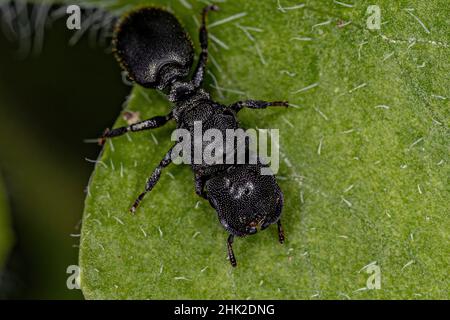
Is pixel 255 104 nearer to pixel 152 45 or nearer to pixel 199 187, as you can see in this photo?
pixel 199 187

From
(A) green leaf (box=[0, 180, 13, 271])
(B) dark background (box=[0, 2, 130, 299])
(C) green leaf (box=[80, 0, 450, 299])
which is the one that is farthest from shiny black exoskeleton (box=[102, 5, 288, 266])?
(A) green leaf (box=[0, 180, 13, 271])

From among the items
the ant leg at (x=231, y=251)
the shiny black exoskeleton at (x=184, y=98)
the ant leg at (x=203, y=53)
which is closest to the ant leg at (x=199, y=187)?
the shiny black exoskeleton at (x=184, y=98)

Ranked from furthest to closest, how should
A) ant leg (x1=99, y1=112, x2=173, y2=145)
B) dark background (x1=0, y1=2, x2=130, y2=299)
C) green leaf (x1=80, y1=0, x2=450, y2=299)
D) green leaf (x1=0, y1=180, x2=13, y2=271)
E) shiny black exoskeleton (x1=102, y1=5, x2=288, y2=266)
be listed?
1. dark background (x1=0, y1=2, x2=130, y2=299)
2. green leaf (x1=0, y1=180, x2=13, y2=271)
3. ant leg (x1=99, y1=112, x2=173, y2=145)
4. shiny black exoskeleton (x1=102, y1=5, x2=288, y2=266)
5. green leaf (x1=80, y1=0, x2=450, y2=299)

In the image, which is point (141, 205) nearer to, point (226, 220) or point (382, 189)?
point (226, 220)

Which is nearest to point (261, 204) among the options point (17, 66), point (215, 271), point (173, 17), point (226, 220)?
point (226, 220)

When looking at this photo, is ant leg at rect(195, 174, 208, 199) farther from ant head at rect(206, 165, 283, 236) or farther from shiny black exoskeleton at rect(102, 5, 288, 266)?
ant head at rect(206, 165, 283, 236)

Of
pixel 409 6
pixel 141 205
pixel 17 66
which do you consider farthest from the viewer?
pixel 17 66
